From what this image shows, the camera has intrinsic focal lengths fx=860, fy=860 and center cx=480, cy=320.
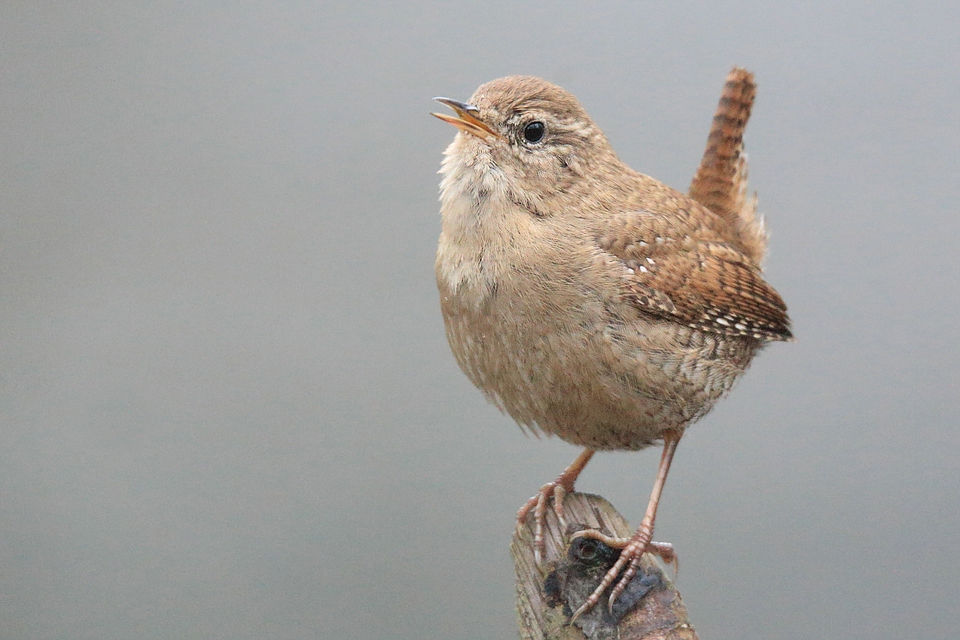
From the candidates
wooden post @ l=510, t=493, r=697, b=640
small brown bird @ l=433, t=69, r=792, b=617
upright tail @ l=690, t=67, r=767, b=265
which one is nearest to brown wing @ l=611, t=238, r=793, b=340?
small brown bird @ l=433, t=69, r=792, b=617

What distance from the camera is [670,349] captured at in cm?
247

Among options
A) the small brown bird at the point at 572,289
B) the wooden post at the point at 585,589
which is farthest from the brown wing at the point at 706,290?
the wooden post at the point at 585,589

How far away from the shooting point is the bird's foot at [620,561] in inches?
92.8

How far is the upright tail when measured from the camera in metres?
3.11

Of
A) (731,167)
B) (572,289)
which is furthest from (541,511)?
(731,167)

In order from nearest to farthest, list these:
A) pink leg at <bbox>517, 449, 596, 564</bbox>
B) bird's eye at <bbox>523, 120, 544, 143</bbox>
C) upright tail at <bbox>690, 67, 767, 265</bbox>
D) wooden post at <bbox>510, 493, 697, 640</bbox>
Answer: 1. wooden post at <bbox>510, 493, 697, 640</bbox>
2. bird's eye at <bbox>523, 120, 544, 143</bbox>
3. pink leg at <bbox>517, 449, 596, 564</bbox>
4. upright tail at <bbox>690, 67, 767, 265</bbox>

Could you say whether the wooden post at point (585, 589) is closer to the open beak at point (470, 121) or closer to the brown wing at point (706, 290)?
the brown wing at point (706, 290)

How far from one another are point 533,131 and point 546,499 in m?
1.15

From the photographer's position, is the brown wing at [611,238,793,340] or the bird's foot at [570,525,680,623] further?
the brown wing at [611,238,793,340]

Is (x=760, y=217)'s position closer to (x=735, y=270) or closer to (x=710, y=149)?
(x=710, y=149)

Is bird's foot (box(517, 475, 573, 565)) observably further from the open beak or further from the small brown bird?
the open beak

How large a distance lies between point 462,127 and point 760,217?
1422mm

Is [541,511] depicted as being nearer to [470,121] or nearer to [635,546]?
[635,546]

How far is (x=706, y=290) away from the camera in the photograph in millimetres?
2621
